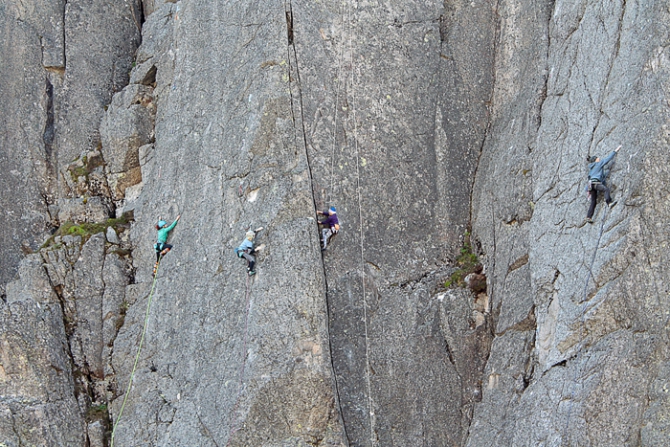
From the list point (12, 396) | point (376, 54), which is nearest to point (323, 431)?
point (12, 396)

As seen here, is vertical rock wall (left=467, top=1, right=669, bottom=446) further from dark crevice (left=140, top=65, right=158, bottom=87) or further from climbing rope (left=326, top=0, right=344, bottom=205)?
dark crevice (left=140, top=65, right=158, bottom=87)

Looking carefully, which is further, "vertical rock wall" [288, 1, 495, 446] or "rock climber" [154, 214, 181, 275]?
"rock climber" [154, 214, 181, 275]

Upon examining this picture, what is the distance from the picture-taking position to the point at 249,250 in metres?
23.5

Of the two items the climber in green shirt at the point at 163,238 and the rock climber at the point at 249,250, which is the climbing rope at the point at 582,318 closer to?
the rock climber at the point at 249,250

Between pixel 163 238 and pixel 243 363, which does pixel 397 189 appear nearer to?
pixel 243 363

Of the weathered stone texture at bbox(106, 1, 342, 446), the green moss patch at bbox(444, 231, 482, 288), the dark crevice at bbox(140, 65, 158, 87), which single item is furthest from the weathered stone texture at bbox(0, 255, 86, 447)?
the green moss patch at bbox(444, 231, 482, 288)

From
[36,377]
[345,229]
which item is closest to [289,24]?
[345,229]

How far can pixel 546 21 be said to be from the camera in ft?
83.4

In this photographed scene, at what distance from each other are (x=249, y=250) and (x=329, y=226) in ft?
6.42

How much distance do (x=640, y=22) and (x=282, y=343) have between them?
9855mm

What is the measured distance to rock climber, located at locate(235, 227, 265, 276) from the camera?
23.5m

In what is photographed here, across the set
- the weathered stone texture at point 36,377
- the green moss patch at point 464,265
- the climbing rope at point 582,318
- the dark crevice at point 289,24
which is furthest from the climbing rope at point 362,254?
the weathered stone texture at point 36,377

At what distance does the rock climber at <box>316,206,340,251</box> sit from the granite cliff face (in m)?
0.25

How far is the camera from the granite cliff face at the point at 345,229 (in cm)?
2028
